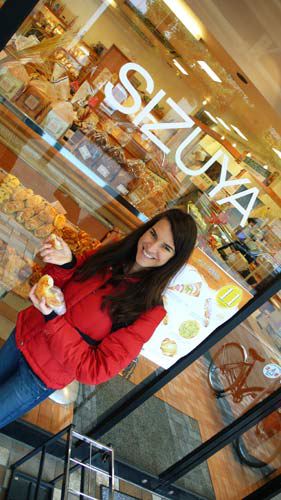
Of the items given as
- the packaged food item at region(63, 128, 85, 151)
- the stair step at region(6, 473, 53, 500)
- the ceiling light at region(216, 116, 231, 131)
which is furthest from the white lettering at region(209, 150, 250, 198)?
the stair step at region(6, 473, 53, 500)

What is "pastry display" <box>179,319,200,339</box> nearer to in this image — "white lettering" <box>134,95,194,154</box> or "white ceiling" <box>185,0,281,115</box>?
"white lettering" <box>134,95,194,154</box>

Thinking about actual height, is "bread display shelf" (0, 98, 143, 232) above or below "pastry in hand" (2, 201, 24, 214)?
above

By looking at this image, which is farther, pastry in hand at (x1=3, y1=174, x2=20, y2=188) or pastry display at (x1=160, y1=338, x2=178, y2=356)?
pastry display at (x1=160, y1=338, x2=178, y2=356)

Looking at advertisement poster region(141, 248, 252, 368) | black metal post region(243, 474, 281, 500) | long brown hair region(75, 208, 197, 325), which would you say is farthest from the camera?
black metal post region(243, 474, 281, 500)

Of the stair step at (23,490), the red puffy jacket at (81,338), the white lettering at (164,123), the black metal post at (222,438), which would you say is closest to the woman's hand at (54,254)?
the red puffy jacket at (81,338)

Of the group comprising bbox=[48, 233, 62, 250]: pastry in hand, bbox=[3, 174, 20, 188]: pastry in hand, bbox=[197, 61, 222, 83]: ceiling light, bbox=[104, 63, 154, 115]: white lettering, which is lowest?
bbox=[3, 174, 20, 188]: pastry in hand

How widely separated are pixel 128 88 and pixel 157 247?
31.3 inches

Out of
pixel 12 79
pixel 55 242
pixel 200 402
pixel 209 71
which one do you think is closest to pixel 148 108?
pixel 209 71

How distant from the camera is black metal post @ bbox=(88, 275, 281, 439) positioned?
2500 millimetres

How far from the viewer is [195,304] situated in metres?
2.51

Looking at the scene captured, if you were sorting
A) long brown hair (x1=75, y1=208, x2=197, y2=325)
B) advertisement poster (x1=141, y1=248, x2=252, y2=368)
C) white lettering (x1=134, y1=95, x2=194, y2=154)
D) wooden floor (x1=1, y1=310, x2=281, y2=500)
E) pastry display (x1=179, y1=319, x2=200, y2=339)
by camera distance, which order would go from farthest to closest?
1. wooden floor (x1=1, y1=310, x2=281, y2=500)
2. pastry display (x1=179, y1=319, x2=200, y2=339)
3. advertisement poster (x1=141, y1=248, x2=252, y2=368)
4. white lettering (x1=134, y1=95, x2=194, y2=154)
5. long brown hair (x1=75, y1=208, x2=197, y2=325)

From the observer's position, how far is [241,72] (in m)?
2.01

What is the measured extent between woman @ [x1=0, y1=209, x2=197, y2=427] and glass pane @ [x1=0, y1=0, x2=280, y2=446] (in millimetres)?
536

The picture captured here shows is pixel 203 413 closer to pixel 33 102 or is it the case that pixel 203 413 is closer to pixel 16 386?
pixel 16 386
